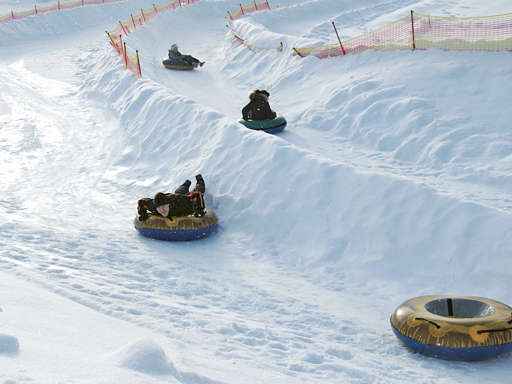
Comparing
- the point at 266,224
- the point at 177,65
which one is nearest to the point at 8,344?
the point at 266,224

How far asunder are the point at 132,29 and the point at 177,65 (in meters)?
5.54

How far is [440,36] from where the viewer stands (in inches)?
460

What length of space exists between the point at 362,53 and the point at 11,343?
11.4 metres

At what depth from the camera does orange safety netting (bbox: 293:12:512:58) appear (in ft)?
35.2

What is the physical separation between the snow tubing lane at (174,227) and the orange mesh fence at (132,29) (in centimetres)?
782

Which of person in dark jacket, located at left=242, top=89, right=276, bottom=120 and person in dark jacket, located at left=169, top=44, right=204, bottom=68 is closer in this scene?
person in dark jacket, located at left=242, top=89, right=276, bottom=120

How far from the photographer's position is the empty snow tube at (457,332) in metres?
4.81

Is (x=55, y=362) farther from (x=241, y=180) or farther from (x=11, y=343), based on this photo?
(x=241, y=180)

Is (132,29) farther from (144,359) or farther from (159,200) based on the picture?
(144,359)

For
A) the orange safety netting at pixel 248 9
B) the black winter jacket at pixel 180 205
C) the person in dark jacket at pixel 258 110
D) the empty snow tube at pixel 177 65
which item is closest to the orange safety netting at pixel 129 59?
the empty snow tube at pixel 177 65

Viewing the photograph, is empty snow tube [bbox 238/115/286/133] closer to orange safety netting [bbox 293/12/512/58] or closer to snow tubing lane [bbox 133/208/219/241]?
orange safety netting [bbox 293/12/512/58]

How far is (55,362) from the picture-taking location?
3.35 m

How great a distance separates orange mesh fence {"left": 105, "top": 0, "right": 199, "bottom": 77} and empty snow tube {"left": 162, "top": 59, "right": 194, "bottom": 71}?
1.30 m

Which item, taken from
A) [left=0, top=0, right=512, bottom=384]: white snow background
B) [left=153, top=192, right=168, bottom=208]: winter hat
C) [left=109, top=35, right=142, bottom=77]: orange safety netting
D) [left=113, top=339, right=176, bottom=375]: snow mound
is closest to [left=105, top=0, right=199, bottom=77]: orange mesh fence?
[left=109, top=35, right=142, bottom=77]: orange safety netting
